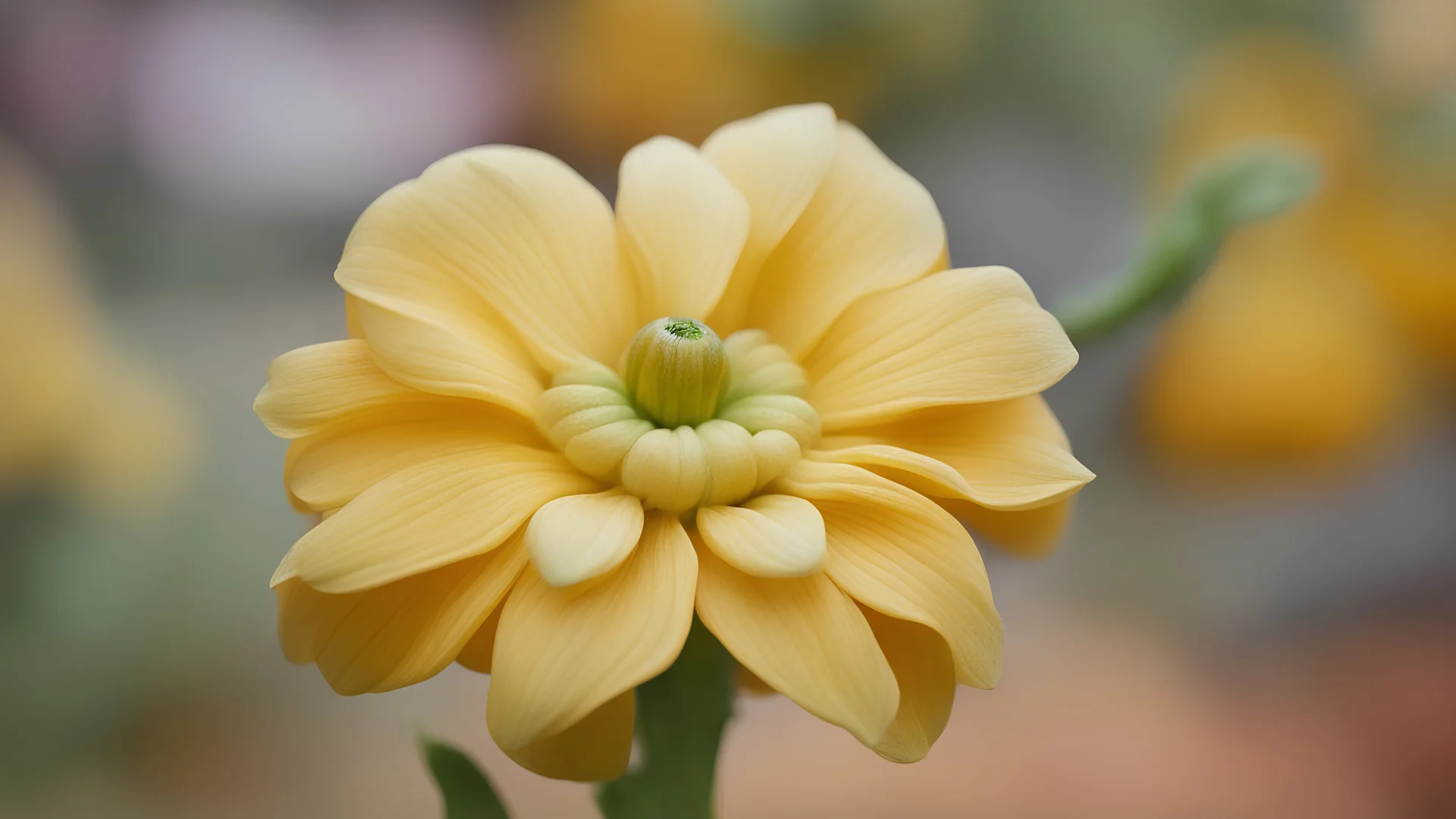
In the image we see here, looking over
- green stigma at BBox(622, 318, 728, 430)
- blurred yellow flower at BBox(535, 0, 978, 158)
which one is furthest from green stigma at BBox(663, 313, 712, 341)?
blurred yellow flower at BBox(535, 0, 978, 158)

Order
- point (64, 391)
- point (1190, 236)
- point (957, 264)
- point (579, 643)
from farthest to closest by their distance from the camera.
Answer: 1. point (957, 264)
2. point (64, 391)
3. point (1190, 236)
4. point (579, 643)

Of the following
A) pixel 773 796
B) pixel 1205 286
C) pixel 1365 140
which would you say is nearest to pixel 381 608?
pixel 773 796

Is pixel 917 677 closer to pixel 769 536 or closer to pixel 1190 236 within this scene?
pixel 769 536

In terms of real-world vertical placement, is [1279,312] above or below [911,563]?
below

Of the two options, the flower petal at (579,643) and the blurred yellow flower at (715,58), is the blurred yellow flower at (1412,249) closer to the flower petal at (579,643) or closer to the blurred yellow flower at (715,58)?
the blurred yellow flower at (715,58)

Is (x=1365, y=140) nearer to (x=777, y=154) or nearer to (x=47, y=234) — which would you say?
(x=777, y=154)

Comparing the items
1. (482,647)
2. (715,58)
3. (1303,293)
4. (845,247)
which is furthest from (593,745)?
(1303,293)
